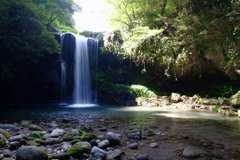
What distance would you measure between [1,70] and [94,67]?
835 cm

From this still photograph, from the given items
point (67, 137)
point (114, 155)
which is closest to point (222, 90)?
point (67, 137)

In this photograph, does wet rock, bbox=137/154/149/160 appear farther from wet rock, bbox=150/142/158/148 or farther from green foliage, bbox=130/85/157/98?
green foliage, bbox=130/85/157/98

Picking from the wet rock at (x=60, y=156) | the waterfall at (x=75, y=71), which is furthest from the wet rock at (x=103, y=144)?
the waterfall at (x=75, y=71)

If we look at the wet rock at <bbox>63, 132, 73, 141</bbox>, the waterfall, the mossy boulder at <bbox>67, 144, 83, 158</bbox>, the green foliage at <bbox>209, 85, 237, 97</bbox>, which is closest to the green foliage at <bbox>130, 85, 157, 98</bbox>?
the waterfall

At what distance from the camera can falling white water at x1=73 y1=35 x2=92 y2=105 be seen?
17.9m

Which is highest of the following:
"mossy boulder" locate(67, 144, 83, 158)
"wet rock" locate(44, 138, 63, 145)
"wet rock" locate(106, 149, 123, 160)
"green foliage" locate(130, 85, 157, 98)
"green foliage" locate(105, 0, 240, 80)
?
"green foliage" locate(105, 0, 240, 80)

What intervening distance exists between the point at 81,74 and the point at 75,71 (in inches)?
22.8

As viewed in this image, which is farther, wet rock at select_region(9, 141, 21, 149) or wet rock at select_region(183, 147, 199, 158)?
wet rock at select_region(9, 141, 21, 149)

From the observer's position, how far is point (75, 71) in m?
18.6

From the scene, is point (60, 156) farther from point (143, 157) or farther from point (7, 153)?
point (143, 157)

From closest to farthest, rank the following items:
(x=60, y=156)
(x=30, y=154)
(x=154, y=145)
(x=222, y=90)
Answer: (x=30, y=154), (x=60, y=156), (x=154, y=145), (x=222, y=90)

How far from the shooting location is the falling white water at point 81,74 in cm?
1789

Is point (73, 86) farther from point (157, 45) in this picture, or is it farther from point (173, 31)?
point (173, 31)

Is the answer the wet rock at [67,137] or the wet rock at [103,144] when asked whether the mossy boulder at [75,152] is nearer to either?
the wet rock at [103,144]
